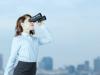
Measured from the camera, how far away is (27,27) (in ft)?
13.6

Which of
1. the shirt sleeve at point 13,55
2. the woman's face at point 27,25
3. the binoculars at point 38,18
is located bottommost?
the shirt sleeve at point 13,55

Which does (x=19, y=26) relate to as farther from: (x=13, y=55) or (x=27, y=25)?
(x=13, y=55)

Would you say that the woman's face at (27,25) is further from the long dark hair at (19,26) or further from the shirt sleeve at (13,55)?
the shirt sleeve at (13,55)

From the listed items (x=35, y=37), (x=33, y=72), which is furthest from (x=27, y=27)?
(x=33, y=72)

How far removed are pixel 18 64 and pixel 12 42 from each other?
0.66 ft

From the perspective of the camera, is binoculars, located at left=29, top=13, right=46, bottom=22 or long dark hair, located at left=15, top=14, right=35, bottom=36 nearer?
binoculars, located at left=29, top=13, right=46, bottom=22

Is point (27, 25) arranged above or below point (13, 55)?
above

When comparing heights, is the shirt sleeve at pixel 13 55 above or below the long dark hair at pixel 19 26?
below

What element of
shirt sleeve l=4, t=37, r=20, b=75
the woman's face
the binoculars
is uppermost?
the binoculars

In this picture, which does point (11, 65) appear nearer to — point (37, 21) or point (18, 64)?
point (18, 64)

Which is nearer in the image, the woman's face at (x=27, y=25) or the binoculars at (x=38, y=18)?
the binoculars at (x=38, y=18)

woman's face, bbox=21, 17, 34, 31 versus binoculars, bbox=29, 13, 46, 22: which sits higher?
binoculars, bbox=29, 13, 46, 22

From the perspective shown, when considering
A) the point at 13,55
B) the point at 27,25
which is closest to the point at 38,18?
the point at 27,25

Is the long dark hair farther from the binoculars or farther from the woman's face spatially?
the binoculars
